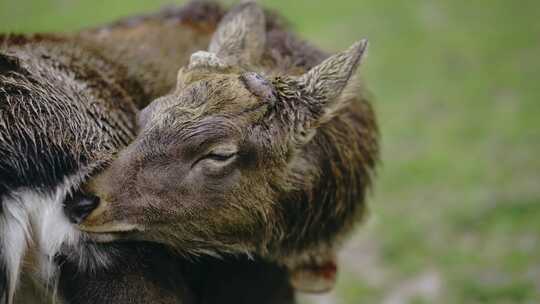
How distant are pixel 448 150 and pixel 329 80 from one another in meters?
6.35

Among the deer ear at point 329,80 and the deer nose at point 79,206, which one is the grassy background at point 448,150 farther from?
the deer nose at point 79,206

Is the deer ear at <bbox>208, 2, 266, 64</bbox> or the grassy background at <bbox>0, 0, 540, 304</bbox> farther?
→ the grassy background at <bbox>0, 0, 540, 304</bbox>

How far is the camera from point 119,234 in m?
3.47

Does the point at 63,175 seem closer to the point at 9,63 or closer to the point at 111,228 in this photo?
the point at 111,228

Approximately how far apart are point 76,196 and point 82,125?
41cm

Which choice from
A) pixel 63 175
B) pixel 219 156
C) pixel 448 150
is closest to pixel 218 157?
pixel 219 156

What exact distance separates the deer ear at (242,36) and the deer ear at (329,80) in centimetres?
56

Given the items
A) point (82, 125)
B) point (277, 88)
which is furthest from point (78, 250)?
point (277, 88)

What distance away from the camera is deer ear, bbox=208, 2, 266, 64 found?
4.45 m

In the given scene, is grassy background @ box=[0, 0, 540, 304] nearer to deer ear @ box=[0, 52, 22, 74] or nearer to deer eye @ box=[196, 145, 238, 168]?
deer eye @ box=[196, 145, 238, 168]

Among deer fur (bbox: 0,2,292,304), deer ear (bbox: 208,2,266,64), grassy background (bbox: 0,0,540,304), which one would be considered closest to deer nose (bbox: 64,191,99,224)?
deer fur (bbox: 0,2,292,304)

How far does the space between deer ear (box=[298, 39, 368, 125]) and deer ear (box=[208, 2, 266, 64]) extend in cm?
56

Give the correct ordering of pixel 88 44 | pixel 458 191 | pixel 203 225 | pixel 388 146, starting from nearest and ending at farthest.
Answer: pixel 203 225
pixel 88 44
pixel 458 191
pixel 388 146

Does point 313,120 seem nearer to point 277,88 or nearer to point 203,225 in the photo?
point 277,88
